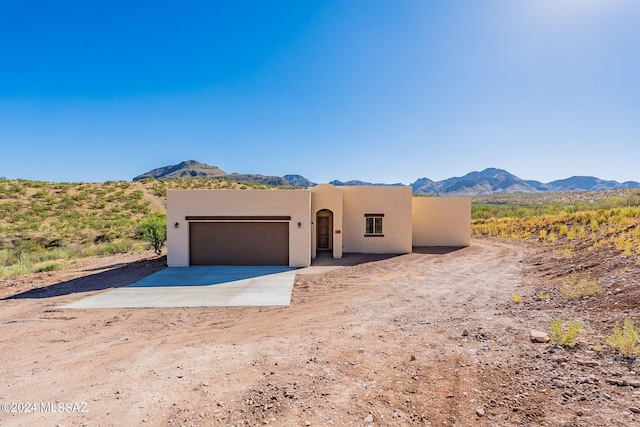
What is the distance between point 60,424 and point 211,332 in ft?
10.7

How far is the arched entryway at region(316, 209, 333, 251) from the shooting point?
1875 cm

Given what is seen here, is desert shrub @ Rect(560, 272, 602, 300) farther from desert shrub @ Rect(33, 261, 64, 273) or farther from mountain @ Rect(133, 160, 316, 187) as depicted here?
mountain @ Rect(133, 160, 316, 187)

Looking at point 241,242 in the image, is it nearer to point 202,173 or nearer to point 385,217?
point 385,217

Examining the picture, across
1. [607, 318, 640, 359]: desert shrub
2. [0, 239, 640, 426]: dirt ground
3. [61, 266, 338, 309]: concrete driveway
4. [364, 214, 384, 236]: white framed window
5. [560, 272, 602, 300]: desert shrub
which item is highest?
[364, 214, 384, 236]: white framed window

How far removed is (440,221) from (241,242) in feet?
41.9

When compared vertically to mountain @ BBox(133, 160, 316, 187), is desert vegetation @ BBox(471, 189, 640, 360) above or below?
below

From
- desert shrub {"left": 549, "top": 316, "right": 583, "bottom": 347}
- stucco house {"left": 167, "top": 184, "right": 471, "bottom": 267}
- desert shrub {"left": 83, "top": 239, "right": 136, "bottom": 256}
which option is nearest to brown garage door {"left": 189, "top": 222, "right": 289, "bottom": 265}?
stucco house {"left": 167, "top": 184, "right": 471, "bottom": 267}

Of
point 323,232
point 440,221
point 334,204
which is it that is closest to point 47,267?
point 323,232

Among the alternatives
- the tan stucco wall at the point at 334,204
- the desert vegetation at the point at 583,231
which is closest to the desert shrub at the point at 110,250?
the tan stucco wall at the point at 334,204

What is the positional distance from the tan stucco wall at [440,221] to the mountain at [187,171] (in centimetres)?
11762

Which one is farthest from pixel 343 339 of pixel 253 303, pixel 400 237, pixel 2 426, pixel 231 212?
pixel 400 237

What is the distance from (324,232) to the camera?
18984 millimetres

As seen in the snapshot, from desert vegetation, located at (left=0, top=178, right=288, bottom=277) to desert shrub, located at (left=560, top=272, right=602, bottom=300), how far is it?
1773 cm

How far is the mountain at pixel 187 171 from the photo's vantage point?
13000 centimetres
